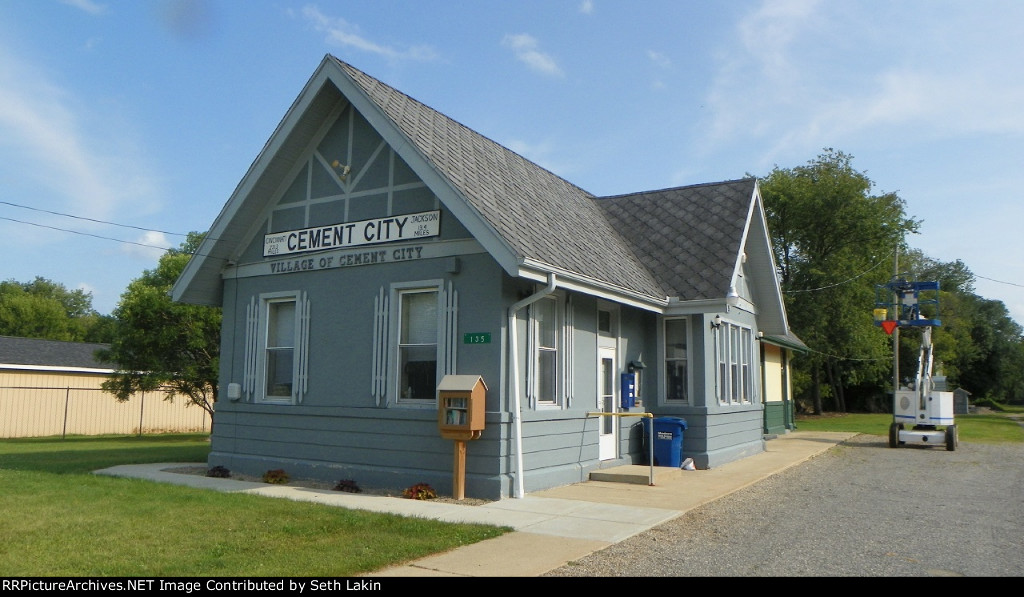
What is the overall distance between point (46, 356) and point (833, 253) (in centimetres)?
3592

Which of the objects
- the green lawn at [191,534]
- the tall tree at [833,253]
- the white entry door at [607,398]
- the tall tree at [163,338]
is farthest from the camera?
the tall tree at [833,253]

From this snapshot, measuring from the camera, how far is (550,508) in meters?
9.49

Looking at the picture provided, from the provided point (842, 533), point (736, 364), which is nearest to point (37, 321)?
point (736, 364)

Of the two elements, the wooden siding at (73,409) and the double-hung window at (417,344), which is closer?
the double-hung window at (417,344)

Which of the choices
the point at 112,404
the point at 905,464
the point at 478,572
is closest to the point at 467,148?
the point at 478,572

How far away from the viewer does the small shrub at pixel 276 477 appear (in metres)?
11.8

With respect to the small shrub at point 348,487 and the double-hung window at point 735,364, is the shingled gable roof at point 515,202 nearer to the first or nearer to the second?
the double-hung window at point 735,364

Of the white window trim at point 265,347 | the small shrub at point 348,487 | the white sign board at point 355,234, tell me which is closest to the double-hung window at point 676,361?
the white sign board at point 355,234

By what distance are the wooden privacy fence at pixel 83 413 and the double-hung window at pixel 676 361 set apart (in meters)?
17.0

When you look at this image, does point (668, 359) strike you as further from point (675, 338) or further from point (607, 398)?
point (607, 398)

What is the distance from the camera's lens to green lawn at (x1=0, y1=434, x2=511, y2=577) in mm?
6227

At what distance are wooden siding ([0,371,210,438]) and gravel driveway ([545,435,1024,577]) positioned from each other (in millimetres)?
21796

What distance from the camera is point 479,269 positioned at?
35.6 feet
